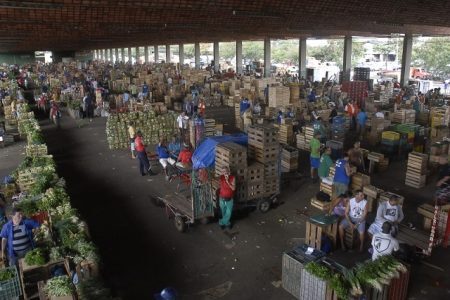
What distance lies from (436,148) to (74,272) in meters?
12.4

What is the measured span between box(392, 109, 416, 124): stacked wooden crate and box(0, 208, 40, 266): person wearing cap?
1778 cm

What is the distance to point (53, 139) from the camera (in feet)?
Result: 66.9

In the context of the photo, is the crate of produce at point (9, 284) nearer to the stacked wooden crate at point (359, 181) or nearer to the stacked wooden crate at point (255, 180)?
the stacked wooden crate at point (255, 180)

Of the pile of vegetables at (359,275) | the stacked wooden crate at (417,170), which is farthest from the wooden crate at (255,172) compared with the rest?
the stacked wooden crate at (417,170)

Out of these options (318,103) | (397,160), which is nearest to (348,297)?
(397,160)

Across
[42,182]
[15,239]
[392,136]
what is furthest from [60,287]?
[392,136]

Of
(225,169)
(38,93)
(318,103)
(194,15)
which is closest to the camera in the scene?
(225,169)

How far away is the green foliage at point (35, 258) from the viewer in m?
7.02

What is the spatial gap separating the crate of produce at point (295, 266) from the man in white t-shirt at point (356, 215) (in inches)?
69.8

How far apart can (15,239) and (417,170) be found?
1158 cm

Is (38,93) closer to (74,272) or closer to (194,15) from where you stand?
(194,15)

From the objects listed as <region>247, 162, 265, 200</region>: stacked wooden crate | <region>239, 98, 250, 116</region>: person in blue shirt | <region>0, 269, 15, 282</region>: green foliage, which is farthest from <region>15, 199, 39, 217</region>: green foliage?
<region>239, 98, 250, 116</region>: person in blue shirt

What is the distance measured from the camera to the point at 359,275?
625cm

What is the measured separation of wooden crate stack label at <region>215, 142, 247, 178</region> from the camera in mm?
10203
